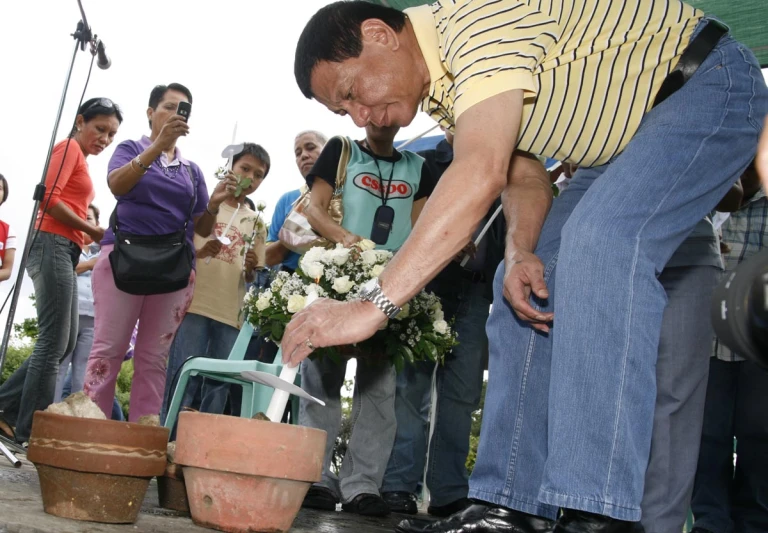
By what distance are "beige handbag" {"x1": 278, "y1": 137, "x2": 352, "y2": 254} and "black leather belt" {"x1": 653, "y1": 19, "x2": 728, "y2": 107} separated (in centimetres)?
210

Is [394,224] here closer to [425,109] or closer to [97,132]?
[425,109]

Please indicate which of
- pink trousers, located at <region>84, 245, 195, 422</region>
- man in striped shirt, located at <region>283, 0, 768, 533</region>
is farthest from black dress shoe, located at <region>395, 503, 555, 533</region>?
pink trousers, located at <region>84, 245, 195, 422</region>

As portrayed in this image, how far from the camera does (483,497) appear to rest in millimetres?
2002

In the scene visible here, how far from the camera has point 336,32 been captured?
6.79 feet

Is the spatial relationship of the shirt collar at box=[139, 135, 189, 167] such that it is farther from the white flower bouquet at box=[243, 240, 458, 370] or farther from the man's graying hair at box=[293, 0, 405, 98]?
the man's graying hair at box=[293, 0, 405, 98]

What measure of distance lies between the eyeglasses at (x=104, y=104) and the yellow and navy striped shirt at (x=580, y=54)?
11.7ft

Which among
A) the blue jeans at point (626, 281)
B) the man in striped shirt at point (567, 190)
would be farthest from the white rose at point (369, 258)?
the blue jeans at point (626, 281)

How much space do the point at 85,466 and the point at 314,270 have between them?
1763 mm

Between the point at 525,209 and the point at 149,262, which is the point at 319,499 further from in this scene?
the point at 149,262

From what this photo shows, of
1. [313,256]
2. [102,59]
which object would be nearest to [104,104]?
[102,59]

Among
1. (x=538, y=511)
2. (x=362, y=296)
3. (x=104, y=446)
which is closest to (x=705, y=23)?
(x=362, y=296)

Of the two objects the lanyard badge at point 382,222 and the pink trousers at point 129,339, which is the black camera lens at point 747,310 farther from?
the pink trousers at point 129,339

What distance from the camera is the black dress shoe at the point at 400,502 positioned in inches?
141

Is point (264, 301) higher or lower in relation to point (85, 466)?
higher
